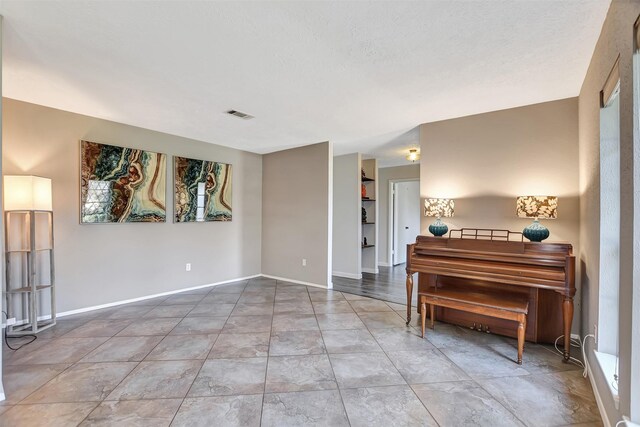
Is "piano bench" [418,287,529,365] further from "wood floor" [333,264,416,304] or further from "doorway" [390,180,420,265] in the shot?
"doorway" [390,180,420,265]

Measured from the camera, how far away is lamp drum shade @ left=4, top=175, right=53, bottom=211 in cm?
280

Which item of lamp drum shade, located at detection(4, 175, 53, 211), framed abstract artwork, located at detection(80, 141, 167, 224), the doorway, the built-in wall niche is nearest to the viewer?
lamp drum shade, located at detection(4, 175, 53, 211)

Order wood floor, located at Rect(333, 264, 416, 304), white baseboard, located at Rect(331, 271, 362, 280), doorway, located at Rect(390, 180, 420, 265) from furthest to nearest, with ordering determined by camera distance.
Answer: doorway, located at Rect(390, 180, 420, 265), white baseboard, located at Rect(331, 271, 362, 280), wood floor, located at Rect(333, 264, 416, 304)

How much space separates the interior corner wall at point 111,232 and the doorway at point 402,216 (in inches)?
141

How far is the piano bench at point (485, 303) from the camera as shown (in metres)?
2.36

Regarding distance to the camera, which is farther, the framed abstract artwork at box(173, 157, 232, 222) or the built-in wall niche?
the built-in wall niche

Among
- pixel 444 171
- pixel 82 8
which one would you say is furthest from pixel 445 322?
pixel 82 8

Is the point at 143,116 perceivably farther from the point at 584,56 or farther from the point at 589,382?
the point at 589,382

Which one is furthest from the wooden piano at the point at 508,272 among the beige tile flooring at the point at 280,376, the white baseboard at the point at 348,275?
the white baseboard at the point at 348,275

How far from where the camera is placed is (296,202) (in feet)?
16.8

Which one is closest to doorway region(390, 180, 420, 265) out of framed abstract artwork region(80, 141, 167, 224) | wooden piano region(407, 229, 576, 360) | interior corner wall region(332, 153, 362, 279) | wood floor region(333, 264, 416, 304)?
wood floor region(333, 264, 416, 304)

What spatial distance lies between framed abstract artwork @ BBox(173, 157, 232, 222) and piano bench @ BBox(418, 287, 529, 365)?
3.53 meters

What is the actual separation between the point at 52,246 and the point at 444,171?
14.8ft

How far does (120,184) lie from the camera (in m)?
3.80
